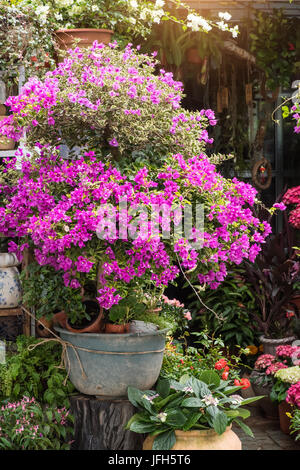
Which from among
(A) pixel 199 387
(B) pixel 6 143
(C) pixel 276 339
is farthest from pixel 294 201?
(B) pixel 6 143

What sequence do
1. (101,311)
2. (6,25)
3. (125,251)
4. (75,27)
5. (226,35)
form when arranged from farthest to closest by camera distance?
(226,35), (75,27), (6,25), (101,311), (125,251)

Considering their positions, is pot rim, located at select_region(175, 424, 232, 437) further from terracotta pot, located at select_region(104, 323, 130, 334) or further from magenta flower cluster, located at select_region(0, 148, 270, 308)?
magenta flower cluster, located at select_region(0, 148, 270, 308)

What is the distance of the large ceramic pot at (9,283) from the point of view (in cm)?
397

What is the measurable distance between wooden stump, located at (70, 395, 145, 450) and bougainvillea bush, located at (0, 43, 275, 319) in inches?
24.4

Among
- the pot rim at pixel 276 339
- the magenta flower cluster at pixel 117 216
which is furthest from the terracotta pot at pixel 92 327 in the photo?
the pot rim at pixel 276 339

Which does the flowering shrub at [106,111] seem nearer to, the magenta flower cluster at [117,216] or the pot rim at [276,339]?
the magenta flower cluster at [117,216]

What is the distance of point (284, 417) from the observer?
14.9ft

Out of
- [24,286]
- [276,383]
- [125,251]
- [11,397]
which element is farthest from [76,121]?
[276,383]

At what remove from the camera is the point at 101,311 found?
144 inches

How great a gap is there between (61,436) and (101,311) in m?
0.73

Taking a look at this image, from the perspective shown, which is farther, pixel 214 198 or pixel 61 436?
pixel 61 436

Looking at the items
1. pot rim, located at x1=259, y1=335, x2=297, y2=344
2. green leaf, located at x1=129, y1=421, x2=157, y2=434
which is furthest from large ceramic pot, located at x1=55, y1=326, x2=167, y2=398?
pot rim, located at x1=259, y1=335, x2=297, y2=344

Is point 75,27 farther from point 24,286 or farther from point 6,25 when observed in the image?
point 24,286

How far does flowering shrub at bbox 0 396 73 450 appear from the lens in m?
3.47
